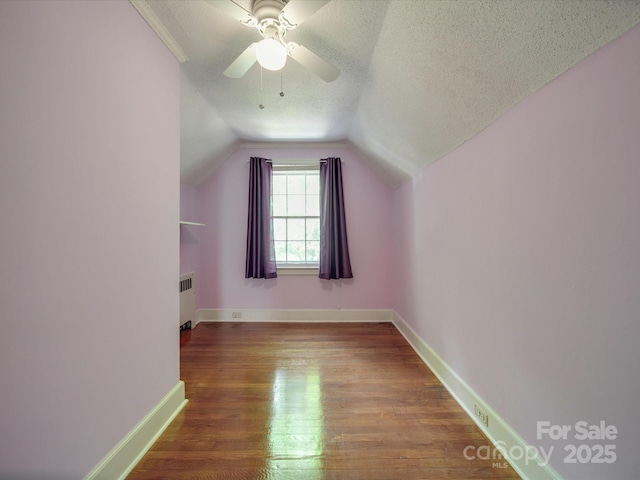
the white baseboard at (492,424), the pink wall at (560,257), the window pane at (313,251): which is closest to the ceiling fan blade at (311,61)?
the pink wall at (560,257)

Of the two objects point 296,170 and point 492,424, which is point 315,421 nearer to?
point 492,424

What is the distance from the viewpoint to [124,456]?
128 centimetres

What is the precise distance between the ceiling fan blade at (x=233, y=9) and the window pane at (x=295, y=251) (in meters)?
2.76

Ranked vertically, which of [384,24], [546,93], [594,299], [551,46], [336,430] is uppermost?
[384,24]

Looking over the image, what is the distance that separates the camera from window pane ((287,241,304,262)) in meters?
3.78

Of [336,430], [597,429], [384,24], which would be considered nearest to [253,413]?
[336,430]

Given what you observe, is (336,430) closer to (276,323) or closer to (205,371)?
(205,371)

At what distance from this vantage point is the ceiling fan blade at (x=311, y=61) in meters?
1.38

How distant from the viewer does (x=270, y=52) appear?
1.24 metres

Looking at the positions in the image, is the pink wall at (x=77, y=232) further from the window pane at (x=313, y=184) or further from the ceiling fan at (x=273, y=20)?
the window pane at (x=313, y=184)

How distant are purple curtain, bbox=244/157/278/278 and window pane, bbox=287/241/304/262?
0.34m

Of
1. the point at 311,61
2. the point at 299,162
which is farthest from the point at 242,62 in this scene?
the point at 299,162

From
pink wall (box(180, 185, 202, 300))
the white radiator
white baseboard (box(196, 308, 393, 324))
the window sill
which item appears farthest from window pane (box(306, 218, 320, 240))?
the white radiator

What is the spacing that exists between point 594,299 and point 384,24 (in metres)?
1.70
